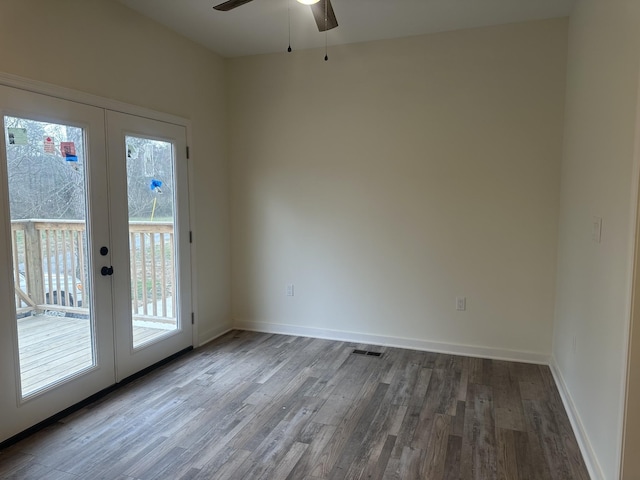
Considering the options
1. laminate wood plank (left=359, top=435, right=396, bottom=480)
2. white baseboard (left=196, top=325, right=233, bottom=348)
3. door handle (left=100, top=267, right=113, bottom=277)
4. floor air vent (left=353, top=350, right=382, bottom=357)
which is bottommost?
laminate wood plank (left=359, top=435, right=396, bottom=480)

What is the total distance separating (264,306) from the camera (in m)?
4.55

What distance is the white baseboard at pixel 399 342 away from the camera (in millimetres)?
3684

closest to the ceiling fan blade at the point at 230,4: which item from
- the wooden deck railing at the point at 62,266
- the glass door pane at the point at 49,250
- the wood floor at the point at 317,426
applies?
the glass door pane at the point at 49,250

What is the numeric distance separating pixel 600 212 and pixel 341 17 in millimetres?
2381

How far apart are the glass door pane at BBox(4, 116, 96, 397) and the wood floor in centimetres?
40

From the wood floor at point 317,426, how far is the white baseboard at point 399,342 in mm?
117

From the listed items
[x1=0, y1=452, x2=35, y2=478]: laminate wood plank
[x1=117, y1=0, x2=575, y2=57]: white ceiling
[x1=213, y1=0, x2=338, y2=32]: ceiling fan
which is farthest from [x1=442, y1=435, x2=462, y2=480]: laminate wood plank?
[x1=117, y1=0, x2=575, y2=57]: white ceiling

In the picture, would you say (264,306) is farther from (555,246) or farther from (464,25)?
(464,25)

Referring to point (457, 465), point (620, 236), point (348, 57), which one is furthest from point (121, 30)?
point (457, 465)

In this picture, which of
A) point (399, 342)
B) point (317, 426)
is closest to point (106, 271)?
point (317, 426)

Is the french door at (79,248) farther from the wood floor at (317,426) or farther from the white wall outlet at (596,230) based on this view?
the white wall outlet at (596,230)

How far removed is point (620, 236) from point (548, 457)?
1.29 metres

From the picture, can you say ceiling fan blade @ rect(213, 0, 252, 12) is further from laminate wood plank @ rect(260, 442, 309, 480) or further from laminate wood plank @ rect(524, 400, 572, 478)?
laminate wood plank @ rect(524, 400, 572, 478)

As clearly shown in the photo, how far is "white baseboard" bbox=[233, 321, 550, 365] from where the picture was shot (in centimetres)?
368
